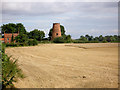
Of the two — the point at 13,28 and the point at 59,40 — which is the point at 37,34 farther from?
the point at 59,40

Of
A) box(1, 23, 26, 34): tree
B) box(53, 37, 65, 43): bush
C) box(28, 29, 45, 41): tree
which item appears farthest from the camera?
box(1, 23, 26, 34): tree

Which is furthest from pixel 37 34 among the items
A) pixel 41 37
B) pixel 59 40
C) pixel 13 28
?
Result: pixel 59 40

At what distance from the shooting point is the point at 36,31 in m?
63.4

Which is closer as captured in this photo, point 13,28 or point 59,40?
point 59,40

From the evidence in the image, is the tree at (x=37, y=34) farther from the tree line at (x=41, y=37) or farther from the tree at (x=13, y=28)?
the tree at (x=13, y=28)

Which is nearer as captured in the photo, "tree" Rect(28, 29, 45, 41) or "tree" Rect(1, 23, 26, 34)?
"tree" Rect(28, 29, 45, 41)

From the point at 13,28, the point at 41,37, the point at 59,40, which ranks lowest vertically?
the point at 59,40

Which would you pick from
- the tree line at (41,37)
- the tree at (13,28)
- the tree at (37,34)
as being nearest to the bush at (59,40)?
the tree line at (41,37)

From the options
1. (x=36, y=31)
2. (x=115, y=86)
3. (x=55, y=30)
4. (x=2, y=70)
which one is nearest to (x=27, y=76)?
(x=2, y=70)

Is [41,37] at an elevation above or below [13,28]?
below

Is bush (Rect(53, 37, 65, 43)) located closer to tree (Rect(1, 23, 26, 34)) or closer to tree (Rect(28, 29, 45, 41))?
tree (Rect(28, 29, 45, 41))

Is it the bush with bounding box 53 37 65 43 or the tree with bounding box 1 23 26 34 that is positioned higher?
the tree with bounding box 1 23 26 34

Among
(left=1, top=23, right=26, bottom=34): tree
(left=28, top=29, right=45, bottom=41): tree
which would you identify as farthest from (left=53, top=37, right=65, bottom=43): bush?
(left=1, top=23, right=26, bottom=34): tree

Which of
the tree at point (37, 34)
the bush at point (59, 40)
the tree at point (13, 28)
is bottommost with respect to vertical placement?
the bush at point (59, 40)
